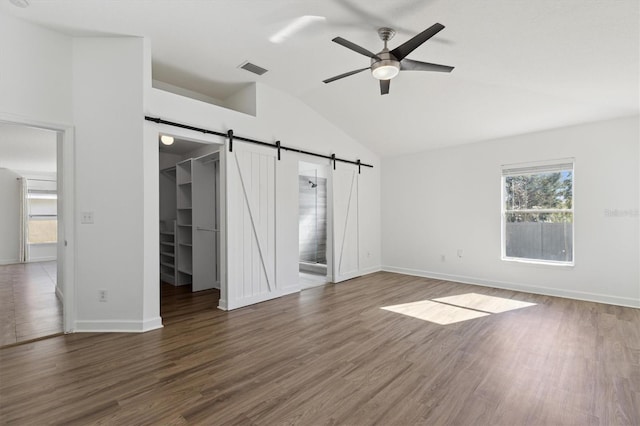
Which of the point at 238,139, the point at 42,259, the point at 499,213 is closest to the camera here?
the point at 238,139

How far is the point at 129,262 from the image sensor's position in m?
3.30

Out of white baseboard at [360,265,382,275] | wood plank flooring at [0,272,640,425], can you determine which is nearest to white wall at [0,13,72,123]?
wood plank flooring at [0,272,640,425]

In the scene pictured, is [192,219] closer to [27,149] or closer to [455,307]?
[455,307]

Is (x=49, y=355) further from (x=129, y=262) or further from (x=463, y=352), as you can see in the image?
(x=463, y=352)

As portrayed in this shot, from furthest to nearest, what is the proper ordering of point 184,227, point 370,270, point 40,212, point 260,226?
1. point 40,212
2. point 370,270
3. point 184,227
4. point 260,226

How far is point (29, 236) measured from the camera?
8.45m

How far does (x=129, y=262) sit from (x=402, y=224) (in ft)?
16.2

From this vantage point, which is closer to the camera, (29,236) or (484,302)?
(484,302)

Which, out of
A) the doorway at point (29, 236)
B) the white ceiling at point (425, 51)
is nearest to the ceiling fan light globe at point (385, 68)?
the white ceiling at point (425, 51)

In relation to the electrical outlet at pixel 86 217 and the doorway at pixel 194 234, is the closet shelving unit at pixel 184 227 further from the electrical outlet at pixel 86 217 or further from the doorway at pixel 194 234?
the electrical outlet at pixel 86 217

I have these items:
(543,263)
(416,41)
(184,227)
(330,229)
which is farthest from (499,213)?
(184,227)

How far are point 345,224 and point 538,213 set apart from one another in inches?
125

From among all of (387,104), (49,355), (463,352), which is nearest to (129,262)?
(49,355)

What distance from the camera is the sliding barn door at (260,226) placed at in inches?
161
